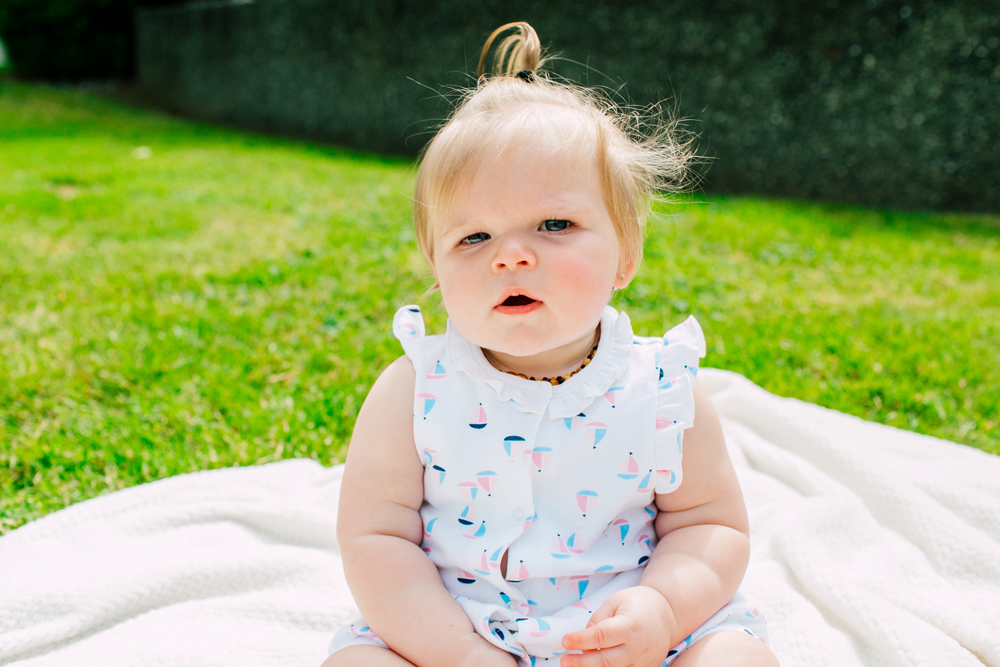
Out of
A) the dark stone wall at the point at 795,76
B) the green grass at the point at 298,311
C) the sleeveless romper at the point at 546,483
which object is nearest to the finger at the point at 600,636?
the sleeveless romper at the point at 546,483

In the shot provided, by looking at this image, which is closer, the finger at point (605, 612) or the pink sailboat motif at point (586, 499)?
the finger at point (605, 612)

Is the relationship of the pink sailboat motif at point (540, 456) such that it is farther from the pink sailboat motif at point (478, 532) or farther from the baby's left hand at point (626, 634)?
the baby's left hand at point (626, 634)

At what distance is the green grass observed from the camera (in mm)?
2291

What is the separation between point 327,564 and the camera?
1777 mm

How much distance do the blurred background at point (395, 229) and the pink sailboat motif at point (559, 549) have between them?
45.0 inches

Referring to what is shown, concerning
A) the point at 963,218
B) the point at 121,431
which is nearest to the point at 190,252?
the point at 121,431

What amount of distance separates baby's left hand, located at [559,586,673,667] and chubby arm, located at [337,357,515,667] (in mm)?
161

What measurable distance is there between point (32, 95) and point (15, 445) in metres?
10.8

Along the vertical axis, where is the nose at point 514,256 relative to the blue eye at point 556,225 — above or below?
below

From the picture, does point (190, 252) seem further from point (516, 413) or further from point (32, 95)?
point (32, 95)

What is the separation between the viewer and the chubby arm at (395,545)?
1221 millimetres

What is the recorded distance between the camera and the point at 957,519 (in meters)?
1.87

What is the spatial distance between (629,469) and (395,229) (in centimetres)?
334

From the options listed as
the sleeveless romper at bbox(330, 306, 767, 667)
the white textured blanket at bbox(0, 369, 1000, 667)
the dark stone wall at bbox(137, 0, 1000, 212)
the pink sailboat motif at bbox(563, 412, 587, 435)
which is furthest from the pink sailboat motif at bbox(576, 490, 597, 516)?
the dark stone wall at bbox(137, 0, 1000, 212)
